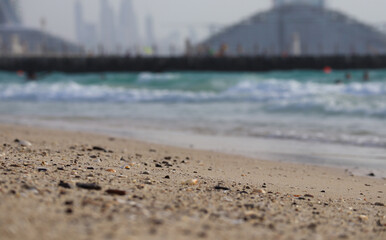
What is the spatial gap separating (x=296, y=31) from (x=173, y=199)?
271ft

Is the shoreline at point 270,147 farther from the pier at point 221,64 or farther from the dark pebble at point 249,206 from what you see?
the pier at point 221,64

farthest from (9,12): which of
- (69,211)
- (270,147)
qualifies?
(69,211)

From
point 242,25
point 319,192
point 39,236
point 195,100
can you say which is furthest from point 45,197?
point 242,25

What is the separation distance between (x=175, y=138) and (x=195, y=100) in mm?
9861

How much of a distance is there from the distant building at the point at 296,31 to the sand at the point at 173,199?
A: 250ft

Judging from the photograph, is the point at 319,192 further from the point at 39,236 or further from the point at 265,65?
the point at 265,65

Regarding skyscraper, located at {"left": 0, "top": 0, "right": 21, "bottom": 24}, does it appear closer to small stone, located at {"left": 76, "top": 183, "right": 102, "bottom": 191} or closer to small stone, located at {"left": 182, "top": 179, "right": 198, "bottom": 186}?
small stone, located at {"left": 182, "top": 179, "right": 198, "bottom": 186}

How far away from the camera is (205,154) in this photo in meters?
5.51

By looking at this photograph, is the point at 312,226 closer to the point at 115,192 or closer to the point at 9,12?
the point at 115,192

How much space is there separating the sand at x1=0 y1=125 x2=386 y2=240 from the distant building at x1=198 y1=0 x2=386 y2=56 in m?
76.3

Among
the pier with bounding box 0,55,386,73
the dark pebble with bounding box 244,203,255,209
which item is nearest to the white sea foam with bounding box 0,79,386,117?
the dark pebble with bounding box 244,203,255,209

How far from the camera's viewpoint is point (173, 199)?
2760 mm

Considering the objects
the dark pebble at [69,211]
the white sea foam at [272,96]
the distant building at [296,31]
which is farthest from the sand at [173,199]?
the distant building at [296,31]

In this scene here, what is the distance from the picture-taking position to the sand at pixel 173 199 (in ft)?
6.99
